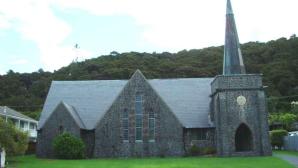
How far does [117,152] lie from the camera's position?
4728cm

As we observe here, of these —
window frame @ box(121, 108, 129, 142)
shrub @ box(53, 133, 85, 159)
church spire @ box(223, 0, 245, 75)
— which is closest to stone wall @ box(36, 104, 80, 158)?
shrub @ box(53, 133, 85, 159)

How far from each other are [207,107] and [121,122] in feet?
32.3

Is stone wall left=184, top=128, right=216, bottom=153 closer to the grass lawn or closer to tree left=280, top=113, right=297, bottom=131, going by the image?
the grass lawn

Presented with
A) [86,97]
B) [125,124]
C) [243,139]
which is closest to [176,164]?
[125,124]

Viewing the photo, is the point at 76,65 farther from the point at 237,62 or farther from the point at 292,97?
the point at 237,62

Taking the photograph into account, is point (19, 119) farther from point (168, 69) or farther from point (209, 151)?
point (168, 69)

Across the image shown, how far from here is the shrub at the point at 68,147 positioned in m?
43.9

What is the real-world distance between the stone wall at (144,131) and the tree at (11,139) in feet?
31.4

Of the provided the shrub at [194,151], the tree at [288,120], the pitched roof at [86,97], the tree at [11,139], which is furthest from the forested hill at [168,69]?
the tree at [11,139]

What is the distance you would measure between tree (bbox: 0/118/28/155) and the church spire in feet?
68.8

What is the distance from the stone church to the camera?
45.3 metres

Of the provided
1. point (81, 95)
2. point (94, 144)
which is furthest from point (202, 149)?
point (81, 95)

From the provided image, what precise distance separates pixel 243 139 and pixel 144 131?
1050 cm

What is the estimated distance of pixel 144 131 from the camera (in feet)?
157
